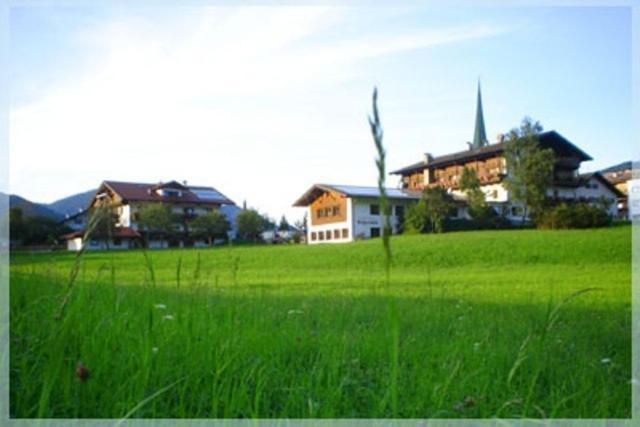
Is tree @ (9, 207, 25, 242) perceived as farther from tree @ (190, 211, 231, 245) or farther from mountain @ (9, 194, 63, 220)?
tree @ (190, 211, 231, 245)

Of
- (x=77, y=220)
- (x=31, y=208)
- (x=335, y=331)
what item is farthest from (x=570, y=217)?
(x=31, y=208)

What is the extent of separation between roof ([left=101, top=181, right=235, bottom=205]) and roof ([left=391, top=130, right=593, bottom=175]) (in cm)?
90

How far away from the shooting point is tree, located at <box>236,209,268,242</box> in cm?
252

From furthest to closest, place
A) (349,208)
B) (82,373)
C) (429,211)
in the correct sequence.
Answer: (429,211) → (349,208) → (82,373)

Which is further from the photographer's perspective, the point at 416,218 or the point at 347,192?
the point at 416,218

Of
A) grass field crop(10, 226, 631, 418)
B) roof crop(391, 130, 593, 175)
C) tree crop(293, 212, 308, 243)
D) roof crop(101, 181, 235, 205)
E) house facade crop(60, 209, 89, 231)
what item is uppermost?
roof crop(391, 130, 593, 175)

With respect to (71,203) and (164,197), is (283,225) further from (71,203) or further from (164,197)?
(71,203)

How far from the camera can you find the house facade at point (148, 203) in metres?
2.28

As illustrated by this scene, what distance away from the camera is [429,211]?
253 cm

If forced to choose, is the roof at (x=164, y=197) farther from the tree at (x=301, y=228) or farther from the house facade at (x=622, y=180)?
the house facade at (x=622, y=180)

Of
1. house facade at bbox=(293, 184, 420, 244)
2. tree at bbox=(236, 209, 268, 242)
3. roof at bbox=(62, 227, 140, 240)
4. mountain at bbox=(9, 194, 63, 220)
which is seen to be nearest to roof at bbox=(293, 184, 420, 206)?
house facade at bbox=(293, 184, 420, 244)

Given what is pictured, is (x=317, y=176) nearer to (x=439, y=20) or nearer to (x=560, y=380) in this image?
(x=439, y=20)

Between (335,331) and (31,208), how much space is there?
1.49 metres

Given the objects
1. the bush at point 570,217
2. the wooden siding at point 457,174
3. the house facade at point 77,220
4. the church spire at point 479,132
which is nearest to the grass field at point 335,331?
the bush at point 570,217
